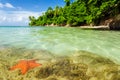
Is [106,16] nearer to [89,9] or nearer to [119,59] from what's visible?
[89,9]

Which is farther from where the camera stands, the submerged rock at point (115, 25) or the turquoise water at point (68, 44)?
the submerged rock at point (115, 25)

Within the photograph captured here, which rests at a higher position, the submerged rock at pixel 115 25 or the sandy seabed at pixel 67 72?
the sandy seabed at pixel 67 72

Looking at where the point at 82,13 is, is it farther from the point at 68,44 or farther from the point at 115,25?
Answer: the point at 68,44

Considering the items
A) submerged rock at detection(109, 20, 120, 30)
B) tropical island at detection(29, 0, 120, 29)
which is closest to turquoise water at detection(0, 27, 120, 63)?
submerged rock at detection(109, 20, 120, 30)

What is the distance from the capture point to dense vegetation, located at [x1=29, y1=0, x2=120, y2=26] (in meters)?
26.8

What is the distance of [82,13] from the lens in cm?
3875

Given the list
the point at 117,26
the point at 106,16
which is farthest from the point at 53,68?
the point at 106,16

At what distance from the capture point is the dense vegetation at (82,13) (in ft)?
87.9

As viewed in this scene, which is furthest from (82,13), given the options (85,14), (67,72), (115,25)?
(67,72)

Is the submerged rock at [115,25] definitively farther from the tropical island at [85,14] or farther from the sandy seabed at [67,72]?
the sandy seabed at [67,72]

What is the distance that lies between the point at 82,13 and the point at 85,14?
8.74 ft

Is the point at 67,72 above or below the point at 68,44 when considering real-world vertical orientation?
above

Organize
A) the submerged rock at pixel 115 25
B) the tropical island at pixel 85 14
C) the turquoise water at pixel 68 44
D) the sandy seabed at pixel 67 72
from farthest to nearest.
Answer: the tropical island at pixel 85 14
the submerged rock at pixel 115 25
the turquoise water at pixel 68 44
the sandy seabed at pixel 67 72

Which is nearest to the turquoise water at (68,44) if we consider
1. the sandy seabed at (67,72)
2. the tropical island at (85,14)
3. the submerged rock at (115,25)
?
the sandy seabed at (67,72)
